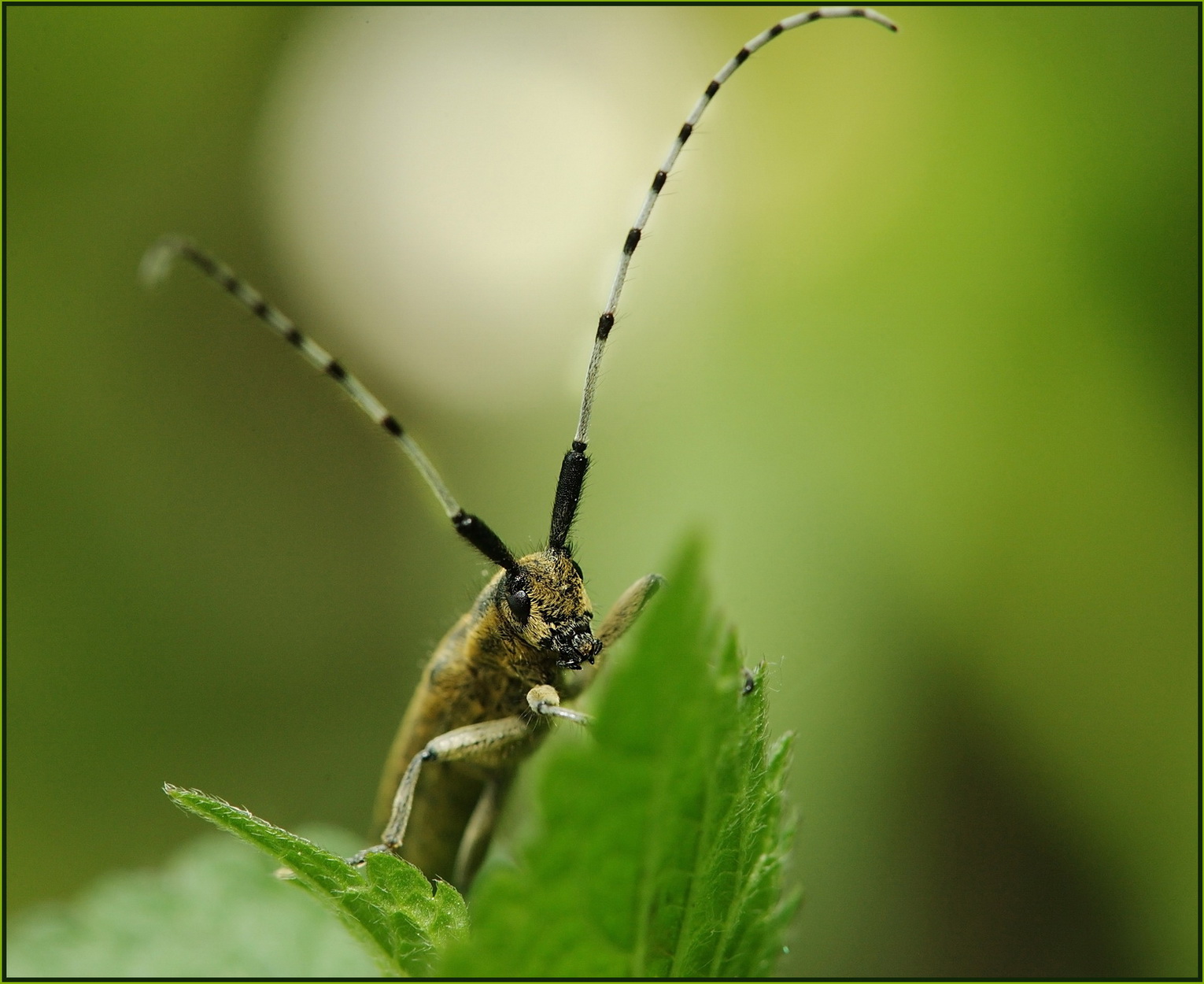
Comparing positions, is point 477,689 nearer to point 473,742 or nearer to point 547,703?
point 473,742

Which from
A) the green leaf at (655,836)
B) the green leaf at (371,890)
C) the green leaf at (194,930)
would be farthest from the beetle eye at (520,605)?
the green leaf at (655,836)

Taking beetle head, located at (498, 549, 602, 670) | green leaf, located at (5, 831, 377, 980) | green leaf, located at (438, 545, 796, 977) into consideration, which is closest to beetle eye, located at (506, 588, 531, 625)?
beetle head, located at (498, 549, 602, 670)

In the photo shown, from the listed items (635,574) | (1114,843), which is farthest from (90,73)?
(1114,843)

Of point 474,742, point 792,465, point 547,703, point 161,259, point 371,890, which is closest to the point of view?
point 371,890

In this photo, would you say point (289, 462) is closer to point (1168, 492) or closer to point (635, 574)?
point (635, 574)

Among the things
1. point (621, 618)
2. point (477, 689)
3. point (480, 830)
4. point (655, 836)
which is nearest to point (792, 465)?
point (621, 618)

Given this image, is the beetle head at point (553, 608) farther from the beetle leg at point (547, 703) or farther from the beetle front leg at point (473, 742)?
the beetle front leg at point (473, 742)
